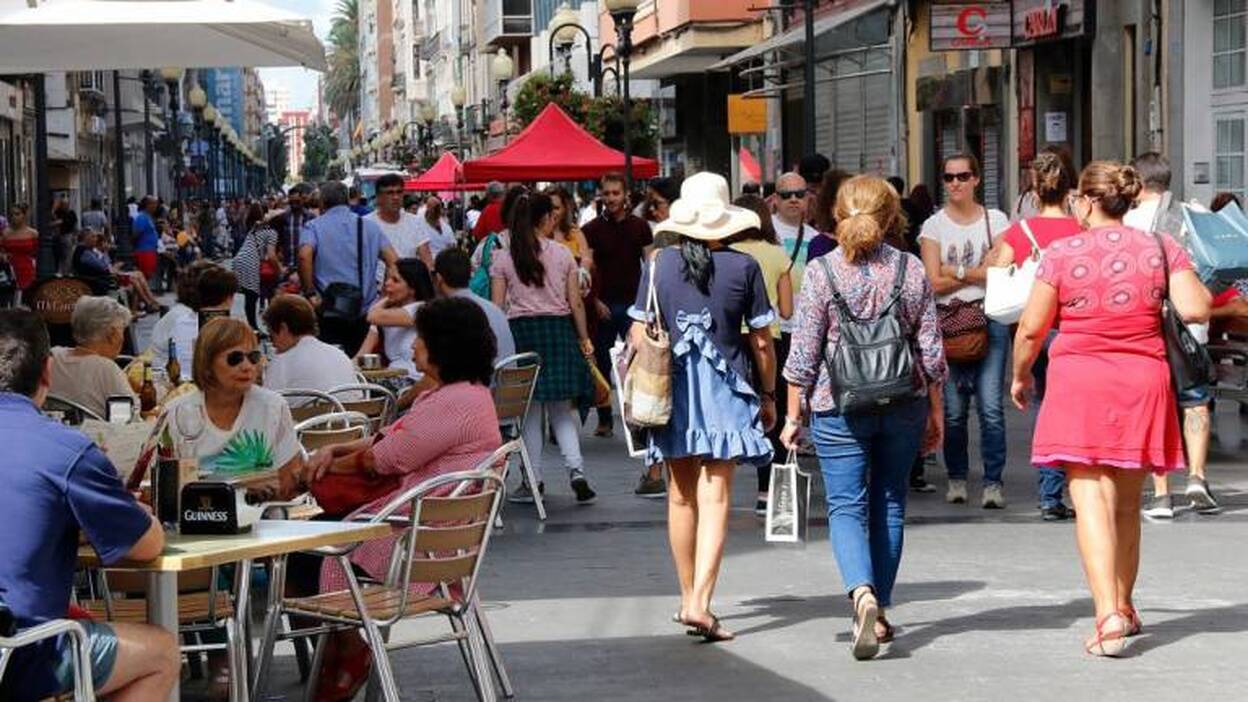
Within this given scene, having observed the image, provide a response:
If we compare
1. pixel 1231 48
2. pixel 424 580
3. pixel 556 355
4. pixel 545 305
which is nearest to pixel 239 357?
pixel 424 580

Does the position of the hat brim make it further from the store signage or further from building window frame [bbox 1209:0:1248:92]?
the store signage

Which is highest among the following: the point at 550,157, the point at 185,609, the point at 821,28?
the point at 821,28

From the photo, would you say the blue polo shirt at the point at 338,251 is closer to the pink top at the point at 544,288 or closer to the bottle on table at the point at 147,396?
the pink top at the point at 544,288

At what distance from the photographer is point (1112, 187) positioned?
9047 mm

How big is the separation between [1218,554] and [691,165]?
134ft

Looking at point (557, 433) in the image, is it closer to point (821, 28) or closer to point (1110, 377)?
point (1110, 377)

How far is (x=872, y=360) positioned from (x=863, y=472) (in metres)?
0.45

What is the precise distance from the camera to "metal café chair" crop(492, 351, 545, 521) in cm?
1309

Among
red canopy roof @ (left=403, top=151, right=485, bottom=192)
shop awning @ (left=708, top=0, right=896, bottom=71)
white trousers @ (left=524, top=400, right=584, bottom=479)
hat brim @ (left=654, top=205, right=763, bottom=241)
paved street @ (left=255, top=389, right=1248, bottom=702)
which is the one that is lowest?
paved street @ (left=255, top=389, right=1248, bottom=702)

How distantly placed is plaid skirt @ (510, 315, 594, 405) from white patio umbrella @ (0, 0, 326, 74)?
2420 millimetres

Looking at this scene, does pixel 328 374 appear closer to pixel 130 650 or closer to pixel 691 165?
pixel 130 650

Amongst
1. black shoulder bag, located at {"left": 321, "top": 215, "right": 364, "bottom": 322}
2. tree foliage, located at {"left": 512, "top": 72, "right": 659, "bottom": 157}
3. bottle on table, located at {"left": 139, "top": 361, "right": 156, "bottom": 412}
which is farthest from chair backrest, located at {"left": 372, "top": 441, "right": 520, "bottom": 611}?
tree foliage, located at {"left": 512, "top": 72, "right": 659, "bottom": 157}

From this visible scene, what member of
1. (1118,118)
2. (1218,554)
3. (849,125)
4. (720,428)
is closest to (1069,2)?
(1118,118)

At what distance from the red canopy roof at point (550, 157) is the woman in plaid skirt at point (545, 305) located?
11712 mm
